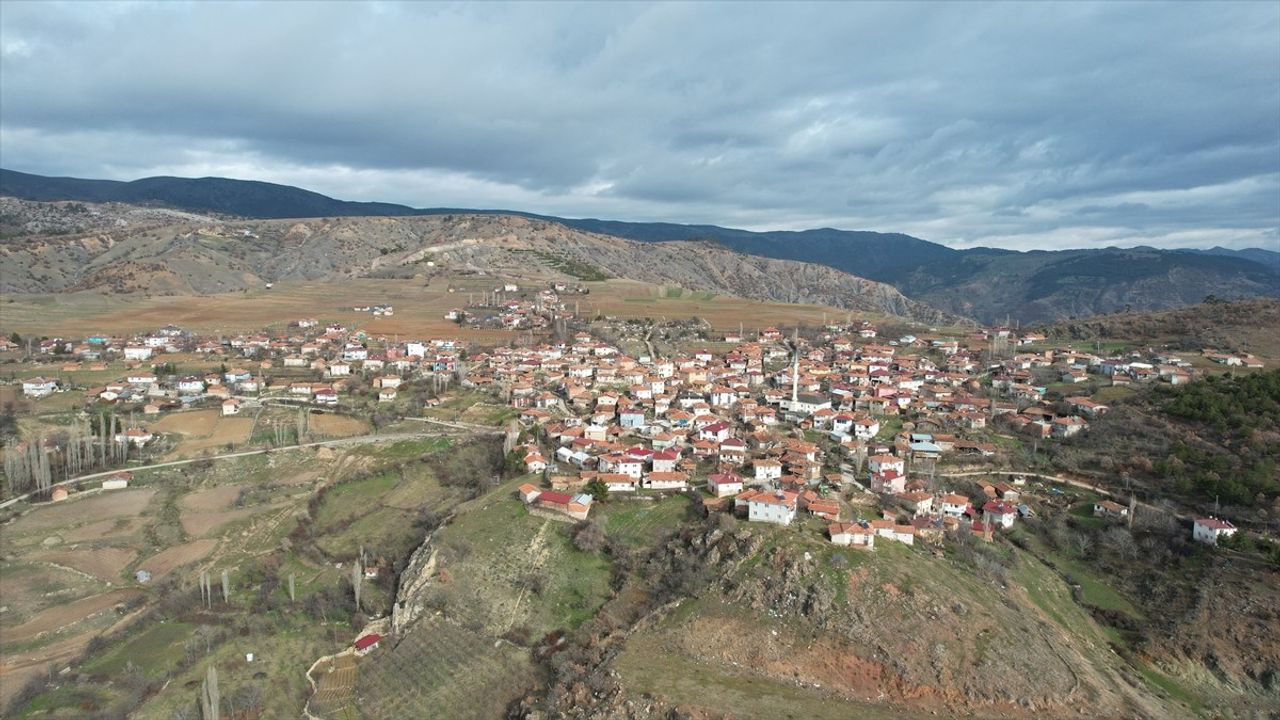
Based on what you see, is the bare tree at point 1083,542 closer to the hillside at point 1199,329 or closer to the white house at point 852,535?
the white house at point 852,535

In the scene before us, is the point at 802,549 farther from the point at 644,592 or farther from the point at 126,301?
the point at 126,301

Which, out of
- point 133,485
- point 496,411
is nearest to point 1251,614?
point 496,411

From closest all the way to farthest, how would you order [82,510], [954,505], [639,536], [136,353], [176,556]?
1. [639,536]
2. [176,556]
3. [954,505]
4. [82,510]
5. [136,353]

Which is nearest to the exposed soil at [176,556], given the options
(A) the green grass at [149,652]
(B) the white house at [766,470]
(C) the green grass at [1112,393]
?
(A) the green grass at [149,652]

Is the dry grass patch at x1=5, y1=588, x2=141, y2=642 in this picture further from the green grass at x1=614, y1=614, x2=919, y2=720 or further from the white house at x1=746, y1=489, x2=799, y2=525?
the white house at x1=746, y1=489, x2=799, y2=525

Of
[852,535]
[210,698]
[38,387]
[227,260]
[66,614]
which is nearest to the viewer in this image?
[210,698]

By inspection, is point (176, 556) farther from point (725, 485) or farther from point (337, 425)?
point (725, 485)

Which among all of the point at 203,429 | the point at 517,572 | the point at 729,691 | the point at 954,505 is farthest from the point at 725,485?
the point at 203,429
